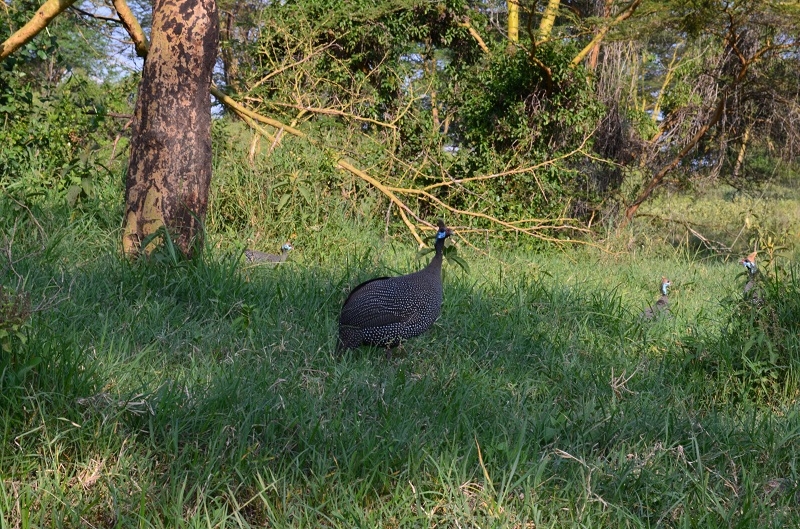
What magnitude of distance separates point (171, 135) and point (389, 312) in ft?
7.40

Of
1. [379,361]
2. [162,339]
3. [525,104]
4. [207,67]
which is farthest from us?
[525,104]

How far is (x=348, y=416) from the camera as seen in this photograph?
3410mm

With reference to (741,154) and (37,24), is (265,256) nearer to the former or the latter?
(37,24)

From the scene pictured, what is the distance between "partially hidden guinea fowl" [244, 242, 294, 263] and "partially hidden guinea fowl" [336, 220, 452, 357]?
4.91 feet

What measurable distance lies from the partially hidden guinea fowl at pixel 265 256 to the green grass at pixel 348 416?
475 millimetres

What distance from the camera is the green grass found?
2801 mm

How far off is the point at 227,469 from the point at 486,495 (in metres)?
0.95

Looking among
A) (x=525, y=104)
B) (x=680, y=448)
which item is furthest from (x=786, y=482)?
(x=525, y=104)

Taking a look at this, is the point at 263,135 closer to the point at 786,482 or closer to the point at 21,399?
the point at 21,399

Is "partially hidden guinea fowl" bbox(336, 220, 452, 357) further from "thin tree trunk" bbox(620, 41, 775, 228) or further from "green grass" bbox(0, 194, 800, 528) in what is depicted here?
"thin tree trunk" bbox(620, 41, 775, 228)

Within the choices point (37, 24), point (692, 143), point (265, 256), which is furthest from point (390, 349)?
point (692, 143)

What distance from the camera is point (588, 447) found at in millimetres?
3482

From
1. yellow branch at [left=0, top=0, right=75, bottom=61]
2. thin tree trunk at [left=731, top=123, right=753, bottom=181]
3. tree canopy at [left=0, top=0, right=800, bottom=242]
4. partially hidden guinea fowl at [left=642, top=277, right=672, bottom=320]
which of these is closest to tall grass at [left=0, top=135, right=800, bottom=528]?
partially hidden guinea fowl at [left=642, top=277, right=672, bottom=320]

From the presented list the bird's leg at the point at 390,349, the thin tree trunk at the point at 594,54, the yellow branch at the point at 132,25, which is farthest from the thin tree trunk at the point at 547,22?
the bird's leg at the point at 390,349
